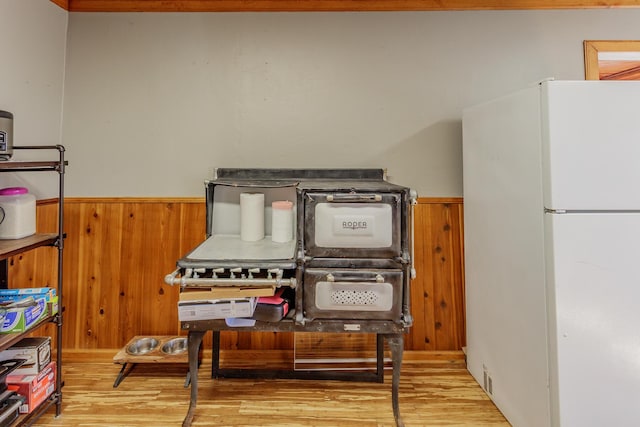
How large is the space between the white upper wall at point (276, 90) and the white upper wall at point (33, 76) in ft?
0.28

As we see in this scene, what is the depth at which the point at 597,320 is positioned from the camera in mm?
1439

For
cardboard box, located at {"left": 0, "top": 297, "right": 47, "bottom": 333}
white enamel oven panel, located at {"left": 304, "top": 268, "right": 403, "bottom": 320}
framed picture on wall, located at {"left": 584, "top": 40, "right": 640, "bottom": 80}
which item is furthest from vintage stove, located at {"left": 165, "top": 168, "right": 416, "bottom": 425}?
framed picture on wall, located at {"left": 584, "top": 40, "right": 640, "bottom": 80}

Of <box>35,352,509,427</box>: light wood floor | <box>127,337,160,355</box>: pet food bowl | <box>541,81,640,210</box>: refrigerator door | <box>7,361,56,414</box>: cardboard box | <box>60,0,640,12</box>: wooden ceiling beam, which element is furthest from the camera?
<box>60,0,640,12</box>: wooden ceiling beam

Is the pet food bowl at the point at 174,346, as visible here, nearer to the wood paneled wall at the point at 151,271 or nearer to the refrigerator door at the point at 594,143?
the wood paneled wall at the point at 151,271

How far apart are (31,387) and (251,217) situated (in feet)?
4.41

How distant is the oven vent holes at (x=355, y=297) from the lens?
164 cm

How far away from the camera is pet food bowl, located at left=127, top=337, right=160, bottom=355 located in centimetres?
218

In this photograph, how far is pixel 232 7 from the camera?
7.66ft

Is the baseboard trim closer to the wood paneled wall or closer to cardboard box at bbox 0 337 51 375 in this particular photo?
the wood paneled wall

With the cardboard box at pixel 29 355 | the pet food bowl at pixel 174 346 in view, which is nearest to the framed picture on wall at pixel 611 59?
the pet food bowl at pixel 174 346

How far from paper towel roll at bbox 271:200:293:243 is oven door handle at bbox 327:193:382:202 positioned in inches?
16.1

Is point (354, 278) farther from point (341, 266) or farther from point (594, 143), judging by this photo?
point (594, 143)

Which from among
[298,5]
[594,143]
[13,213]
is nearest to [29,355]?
[13,213]

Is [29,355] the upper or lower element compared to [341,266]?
lower
